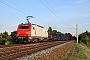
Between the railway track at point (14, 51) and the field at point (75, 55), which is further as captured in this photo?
the field at point (75, 55)

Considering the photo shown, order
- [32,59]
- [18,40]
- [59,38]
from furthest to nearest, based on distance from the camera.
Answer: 1. [59,38]
2. [18,40]
3. [32,59]

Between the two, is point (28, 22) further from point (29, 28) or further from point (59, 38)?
point (59, 38)

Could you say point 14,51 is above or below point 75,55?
above

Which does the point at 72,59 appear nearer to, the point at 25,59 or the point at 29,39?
the point at 25,59

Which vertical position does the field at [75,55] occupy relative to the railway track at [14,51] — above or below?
below

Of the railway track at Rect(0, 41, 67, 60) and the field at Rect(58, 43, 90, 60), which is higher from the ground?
the railway track at Rect(0, 41, 67, 60)

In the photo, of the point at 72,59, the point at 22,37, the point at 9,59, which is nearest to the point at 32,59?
the point at 9,59

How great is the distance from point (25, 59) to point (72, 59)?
3319 millimetres

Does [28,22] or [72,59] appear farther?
[28,22]

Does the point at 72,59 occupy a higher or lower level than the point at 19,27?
lower

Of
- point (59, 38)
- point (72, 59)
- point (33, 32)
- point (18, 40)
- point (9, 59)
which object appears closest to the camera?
point (9, 59)

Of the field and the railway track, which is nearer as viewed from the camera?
the railway track

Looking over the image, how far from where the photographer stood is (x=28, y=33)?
31609mm

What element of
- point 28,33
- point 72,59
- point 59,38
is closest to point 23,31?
point 28,33
